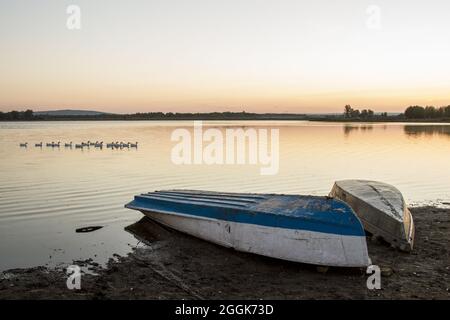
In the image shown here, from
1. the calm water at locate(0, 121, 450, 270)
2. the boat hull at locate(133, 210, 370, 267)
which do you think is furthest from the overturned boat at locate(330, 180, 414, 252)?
the calm water at locate(0, 121, 450, 270)

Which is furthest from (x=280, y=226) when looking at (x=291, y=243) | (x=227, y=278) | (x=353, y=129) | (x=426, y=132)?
(x=353, y=129)

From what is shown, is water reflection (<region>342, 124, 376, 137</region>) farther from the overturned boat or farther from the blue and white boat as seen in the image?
the blue and white boat

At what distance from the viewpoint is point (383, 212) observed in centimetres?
929

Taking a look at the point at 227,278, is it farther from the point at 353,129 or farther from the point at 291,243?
the point at 353,129

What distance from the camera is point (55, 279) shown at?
23.7ft

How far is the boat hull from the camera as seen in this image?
745 cm

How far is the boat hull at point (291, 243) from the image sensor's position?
745 cm

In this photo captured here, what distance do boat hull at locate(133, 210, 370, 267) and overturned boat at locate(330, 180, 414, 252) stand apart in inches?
67.9

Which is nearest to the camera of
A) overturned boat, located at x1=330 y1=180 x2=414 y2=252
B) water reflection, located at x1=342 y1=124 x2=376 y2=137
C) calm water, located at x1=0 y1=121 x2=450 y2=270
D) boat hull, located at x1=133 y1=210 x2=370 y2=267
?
boat hull, located at x1=133 y1=210 x2=370 y2=267

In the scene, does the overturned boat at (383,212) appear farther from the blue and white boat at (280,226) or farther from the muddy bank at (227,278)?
the blue and white boat at (280,226)

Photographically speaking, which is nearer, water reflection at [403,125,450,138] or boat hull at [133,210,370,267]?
boat hull at [133,210,370,267]
